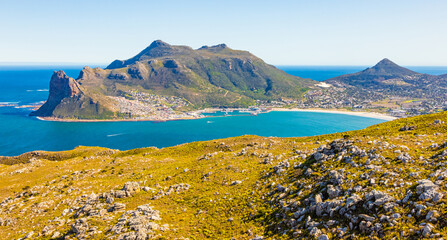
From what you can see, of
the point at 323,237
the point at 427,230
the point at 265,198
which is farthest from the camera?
the point at 265,198

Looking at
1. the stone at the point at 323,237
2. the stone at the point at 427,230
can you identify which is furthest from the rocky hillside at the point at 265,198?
the stone at the point at 323,237

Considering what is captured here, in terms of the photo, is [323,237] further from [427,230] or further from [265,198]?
[265,198]

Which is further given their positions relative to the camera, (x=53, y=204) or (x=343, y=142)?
(x=53, y=204)

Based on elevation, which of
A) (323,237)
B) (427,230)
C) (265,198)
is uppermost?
(427,230)

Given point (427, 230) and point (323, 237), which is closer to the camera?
point (427, 230)

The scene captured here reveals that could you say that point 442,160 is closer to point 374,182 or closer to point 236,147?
point 374,182

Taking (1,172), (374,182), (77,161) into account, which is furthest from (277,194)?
(1,172)

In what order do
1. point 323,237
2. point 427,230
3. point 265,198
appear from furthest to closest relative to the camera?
point 265,198 → point 323,237 → point 427,230

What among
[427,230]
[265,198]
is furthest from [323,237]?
[265,198]

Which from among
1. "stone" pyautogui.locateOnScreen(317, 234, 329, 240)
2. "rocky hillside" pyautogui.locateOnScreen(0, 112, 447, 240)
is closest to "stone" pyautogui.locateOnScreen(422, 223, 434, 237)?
"rocky hillside" pyautogui.locateOnScreen(0, 112, 447, 240)
